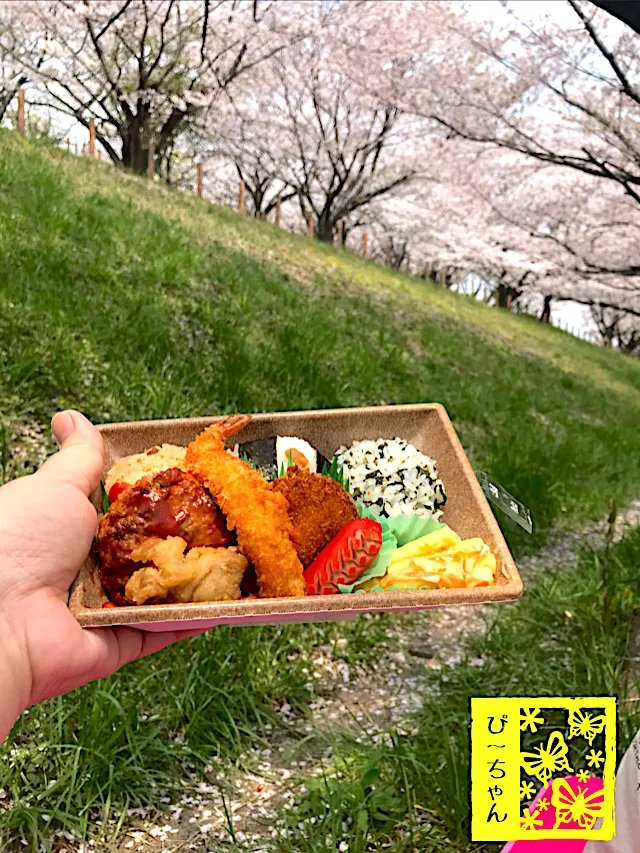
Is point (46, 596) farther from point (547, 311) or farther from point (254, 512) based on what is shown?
point (547, 311)

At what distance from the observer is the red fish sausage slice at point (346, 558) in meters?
1.60

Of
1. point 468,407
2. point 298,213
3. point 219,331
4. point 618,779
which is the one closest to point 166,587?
point 618,779

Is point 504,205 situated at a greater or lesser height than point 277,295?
greater

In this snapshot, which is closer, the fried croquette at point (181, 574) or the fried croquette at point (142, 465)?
the fried croquette at point (181, 574)

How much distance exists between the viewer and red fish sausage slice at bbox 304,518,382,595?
160 cm

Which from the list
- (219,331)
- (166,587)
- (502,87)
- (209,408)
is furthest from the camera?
(502,87)

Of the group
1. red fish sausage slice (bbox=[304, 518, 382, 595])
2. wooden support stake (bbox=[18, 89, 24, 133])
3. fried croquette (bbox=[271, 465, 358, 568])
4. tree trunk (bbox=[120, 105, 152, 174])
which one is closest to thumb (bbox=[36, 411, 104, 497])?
fried croquette (bbox=[271, 465, 358, 568])

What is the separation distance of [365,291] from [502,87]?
292 centimetres

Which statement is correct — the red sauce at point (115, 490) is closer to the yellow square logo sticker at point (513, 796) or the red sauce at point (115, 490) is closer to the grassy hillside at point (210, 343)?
the yellow square logo sticker at point (513, 796)

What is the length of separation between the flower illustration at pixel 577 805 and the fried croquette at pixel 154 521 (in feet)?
3.10

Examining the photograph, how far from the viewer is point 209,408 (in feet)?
14.4

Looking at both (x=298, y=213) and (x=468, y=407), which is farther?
(x=298, y=213)

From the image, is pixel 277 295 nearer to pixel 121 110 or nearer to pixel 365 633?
pixel 365 633

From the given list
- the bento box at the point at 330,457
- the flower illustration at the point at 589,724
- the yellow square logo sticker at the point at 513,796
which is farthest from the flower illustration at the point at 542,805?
the bento box at the point at 330,457
